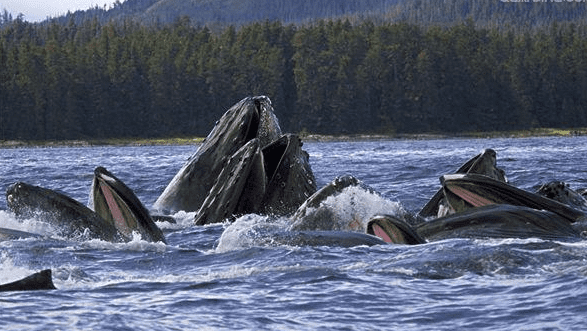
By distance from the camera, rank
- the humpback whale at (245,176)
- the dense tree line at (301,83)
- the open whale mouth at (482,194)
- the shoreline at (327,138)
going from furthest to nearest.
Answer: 1. the dense tree line at (301,83)
2. the shoreline at (327,138)
3. the humpback whale at (245,176)
4. the open whale mouth at (482,194)

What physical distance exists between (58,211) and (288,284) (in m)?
3.88

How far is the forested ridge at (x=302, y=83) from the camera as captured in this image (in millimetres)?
145750

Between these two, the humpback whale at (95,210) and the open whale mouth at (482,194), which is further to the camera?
the open whale mouth at (482,194)

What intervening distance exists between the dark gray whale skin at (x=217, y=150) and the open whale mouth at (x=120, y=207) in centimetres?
306

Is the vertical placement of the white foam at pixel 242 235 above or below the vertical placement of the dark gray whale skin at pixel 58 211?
below

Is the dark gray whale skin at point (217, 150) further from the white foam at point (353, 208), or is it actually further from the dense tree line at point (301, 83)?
the dense tree line at point (301, 83)

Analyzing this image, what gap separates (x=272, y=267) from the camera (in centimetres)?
1306

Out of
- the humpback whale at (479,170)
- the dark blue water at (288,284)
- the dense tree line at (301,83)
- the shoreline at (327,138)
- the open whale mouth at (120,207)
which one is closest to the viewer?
the dark blue water at (288,284)

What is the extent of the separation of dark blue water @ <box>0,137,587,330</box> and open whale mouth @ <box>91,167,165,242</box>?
28 centimetres

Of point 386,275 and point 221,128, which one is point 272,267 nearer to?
point 386,275

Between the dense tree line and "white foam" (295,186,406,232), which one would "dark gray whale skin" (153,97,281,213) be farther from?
the dense tree line


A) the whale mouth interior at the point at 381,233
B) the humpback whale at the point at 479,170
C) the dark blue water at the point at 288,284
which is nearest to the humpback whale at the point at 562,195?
the humpback whale at the point at 479,170

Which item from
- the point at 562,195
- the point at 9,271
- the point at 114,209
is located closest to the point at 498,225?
the point at 562,195

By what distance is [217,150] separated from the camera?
18.2 metres
